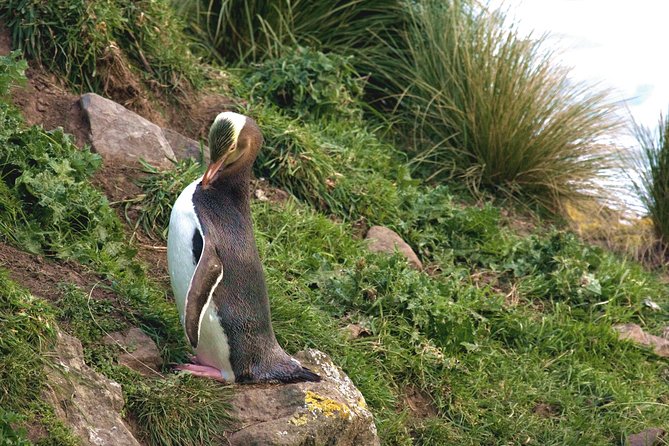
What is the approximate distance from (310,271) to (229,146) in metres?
1.74

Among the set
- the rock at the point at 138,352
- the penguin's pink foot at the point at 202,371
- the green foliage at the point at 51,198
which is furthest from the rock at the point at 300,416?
the green foliage at the point at 51,198

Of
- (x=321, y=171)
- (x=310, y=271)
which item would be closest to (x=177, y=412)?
(x=310, y=271)

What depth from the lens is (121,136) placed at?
5.71 m

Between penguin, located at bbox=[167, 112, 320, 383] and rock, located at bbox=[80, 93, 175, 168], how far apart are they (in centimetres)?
160

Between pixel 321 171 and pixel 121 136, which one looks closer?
pixel 121 136

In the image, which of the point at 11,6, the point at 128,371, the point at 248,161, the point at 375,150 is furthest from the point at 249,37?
the point at 128,371

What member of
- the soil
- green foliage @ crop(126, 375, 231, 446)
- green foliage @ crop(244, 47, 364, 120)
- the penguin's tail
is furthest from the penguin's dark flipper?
green foliage @ crop(244, 47, 364, 120)

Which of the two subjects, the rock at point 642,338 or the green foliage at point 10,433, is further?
the rock at point 642,338

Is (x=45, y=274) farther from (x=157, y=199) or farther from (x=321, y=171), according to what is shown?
(x=321, y=171)

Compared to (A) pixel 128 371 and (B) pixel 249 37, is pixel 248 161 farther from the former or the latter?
(B) pixel 249 37

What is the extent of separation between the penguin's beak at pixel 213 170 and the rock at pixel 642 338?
3279 mm

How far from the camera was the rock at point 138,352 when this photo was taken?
4.09 m

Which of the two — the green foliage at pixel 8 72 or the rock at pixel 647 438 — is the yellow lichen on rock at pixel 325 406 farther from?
the green foliage at pixel 8 72

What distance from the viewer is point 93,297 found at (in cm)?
433
